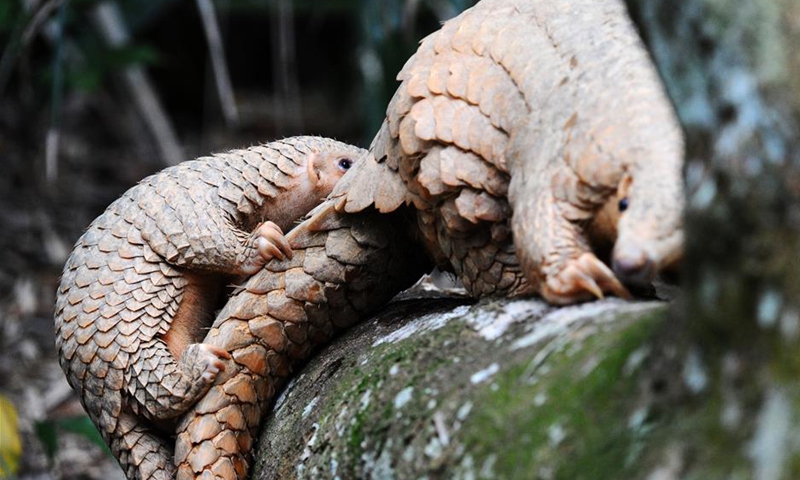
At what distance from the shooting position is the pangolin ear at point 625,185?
187cm

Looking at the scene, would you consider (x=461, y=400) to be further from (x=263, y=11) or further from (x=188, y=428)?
(x=263, y=11)

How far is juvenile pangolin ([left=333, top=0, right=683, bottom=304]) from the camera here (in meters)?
1.87

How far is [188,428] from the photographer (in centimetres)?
259

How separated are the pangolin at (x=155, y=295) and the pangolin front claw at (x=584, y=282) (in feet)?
2.93

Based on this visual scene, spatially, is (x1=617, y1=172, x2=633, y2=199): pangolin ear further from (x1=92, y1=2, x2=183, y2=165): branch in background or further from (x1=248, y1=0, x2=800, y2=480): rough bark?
(x1=92, y1=2, x2=183, y2=165): branch in background

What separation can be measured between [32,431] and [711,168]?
169 inches

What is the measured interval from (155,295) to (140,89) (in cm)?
433

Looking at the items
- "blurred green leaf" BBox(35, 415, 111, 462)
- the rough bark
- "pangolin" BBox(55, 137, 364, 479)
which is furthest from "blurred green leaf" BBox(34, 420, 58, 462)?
the rough bark

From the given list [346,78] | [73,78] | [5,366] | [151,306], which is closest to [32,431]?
A: [5,366]

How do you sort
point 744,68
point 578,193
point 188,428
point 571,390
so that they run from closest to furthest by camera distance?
point 744,68 < point 571,390 < point 578,193 < point 188,428

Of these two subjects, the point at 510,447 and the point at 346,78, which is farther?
the point at 346,78

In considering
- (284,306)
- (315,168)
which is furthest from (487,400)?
(315,168)

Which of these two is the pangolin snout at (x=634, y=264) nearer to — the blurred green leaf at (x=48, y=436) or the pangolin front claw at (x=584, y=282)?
the pangolin front claw at (x=584, y=282)

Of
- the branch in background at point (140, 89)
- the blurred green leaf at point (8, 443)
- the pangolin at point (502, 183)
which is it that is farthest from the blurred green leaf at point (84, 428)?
the branch in background at point (140, 89)
